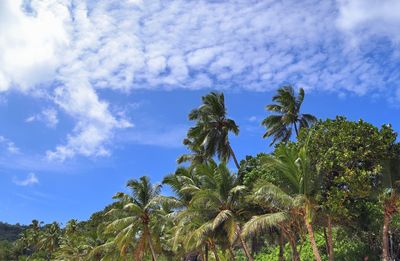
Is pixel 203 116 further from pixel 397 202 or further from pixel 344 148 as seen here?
pixel 397 202

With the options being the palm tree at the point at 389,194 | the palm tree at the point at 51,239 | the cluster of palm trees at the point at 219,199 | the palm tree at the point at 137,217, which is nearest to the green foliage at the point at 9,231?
the palm tree at the point at 51,239

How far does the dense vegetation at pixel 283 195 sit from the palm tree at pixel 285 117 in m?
0.09

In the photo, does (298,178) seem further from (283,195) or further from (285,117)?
(285,117)

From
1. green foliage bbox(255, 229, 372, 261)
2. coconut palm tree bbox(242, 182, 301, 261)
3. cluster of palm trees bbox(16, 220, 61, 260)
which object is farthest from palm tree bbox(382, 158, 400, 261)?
cluster of palm trees bbox(16, 220, 61, 260)

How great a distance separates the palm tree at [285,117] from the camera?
40719mm

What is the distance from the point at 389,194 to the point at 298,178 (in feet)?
14.4

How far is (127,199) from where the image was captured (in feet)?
119

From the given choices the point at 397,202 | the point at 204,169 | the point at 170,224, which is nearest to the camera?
the point at 397,202

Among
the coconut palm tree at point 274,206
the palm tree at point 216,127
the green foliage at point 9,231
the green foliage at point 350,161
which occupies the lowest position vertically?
the coconut palm tree at point 274,206

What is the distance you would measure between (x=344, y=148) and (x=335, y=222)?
5.35 metres

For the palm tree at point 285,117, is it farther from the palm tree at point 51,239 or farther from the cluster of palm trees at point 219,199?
the palm tree at point 51,239

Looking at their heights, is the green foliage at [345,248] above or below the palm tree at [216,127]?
below

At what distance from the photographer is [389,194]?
900 inches

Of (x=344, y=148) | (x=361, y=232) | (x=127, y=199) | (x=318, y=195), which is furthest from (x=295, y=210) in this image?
(x=127, y=199)
